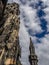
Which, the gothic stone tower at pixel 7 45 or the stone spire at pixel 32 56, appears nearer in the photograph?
the gothic stone tower at pixel 7 45

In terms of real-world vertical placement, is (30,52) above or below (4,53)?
below

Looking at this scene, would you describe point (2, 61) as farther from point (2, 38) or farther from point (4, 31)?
point (4, 31)

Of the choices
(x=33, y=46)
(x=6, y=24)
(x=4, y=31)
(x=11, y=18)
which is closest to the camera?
(x=4, y=31)

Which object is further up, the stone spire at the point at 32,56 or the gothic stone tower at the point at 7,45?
the gothic stone tower at the point at 7,45

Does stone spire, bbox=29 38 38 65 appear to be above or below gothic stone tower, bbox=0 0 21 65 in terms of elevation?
below

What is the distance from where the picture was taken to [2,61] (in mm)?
18484

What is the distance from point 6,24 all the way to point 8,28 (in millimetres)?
1206

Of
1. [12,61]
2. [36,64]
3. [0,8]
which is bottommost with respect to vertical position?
[36,64]

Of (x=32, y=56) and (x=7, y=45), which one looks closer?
(x=7, y=45)

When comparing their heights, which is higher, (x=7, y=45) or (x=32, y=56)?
(x=7, y=45)

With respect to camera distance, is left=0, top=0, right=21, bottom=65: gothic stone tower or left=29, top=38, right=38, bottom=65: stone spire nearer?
left=0, top=0, right=21, bottom=65: gothic stone tower

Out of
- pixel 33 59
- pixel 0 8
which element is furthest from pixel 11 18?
pixel 33 59

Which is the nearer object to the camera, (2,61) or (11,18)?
(2,61)

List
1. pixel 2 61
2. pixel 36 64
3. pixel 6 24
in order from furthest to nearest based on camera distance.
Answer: pixel 36 64
pixel 6 24
pixel 2 61
